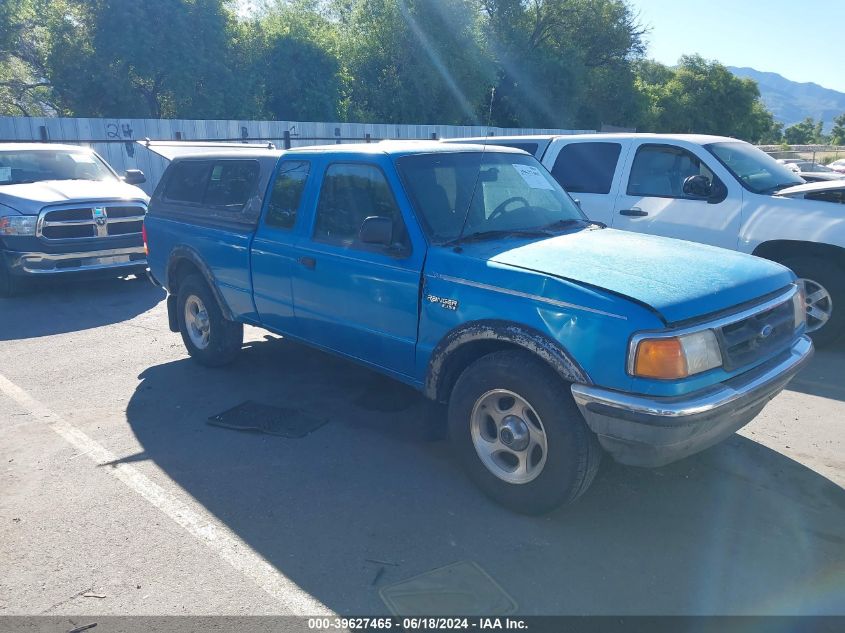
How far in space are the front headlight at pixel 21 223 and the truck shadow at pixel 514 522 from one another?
4.78 m

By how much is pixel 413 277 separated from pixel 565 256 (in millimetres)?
904

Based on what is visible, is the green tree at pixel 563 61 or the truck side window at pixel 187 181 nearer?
the truck side window at pixel 187 181

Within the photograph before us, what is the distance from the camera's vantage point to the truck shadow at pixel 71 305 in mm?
7754

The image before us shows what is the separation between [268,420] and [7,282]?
19.4 feet

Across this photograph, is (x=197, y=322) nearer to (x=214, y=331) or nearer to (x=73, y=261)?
(x=214, y=331)

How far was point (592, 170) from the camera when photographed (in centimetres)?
770

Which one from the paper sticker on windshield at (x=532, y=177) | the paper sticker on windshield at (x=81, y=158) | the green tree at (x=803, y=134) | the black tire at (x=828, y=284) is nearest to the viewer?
the paper sticker on windshield at (x=532, y=177)

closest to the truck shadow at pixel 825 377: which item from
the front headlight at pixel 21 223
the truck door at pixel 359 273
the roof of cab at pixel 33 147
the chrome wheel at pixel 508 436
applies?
the chrome wheel at pixel 508 436

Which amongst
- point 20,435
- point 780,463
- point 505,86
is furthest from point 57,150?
point 505,86

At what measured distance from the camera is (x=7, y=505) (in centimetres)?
395

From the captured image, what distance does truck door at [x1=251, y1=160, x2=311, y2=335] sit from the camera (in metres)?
5.05

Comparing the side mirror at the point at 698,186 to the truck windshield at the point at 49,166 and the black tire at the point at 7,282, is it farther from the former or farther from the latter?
the black tire at the point at 7,282

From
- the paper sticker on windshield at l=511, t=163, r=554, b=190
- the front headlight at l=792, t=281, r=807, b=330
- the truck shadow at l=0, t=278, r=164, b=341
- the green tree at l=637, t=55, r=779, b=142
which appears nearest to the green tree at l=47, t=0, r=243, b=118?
the truck shadow at l=0, t=278, r=164, b=341

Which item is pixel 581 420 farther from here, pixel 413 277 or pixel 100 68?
pixel 100 68
